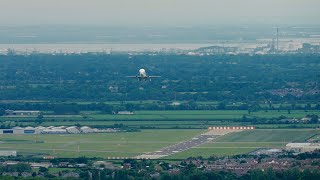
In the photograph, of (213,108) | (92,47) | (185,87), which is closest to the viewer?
(213,108)

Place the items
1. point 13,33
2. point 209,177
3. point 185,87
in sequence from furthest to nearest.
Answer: point 13,33 < point 185,87 < point 209,177

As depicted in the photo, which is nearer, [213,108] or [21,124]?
[21,124]

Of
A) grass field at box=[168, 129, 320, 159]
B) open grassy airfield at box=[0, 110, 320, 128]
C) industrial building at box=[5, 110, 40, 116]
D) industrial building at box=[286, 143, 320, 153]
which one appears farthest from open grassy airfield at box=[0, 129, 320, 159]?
industrial building at box=[5, 110, 40, 116]

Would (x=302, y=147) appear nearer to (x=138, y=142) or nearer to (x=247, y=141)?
(x=247, y=141)

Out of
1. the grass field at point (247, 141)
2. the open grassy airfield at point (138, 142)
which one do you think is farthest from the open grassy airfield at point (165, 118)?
the open grassy airfield at point (138, 142)

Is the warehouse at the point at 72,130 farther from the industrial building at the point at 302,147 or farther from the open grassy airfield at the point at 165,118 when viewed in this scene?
the industrial building at the point at 302,147

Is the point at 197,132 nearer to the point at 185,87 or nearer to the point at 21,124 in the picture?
the point at 21,124

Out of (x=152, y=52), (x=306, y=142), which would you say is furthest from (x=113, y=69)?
(x=306, y=142)
